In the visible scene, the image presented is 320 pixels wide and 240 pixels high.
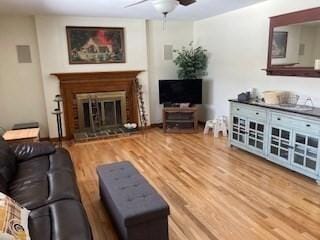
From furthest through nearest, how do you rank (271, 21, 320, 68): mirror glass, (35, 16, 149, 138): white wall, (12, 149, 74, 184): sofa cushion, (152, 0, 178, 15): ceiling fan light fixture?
1. (35, 16, 149, 138): white wall
2. (271, 21, 320, 68): mirror glass
3. (152, 0, 178, 15): ceiling fan light fixture
4. (12, 149, 74, 184): sofa cushion

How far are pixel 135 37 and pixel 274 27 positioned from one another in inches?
108

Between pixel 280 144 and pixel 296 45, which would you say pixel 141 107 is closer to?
pixel 280 144

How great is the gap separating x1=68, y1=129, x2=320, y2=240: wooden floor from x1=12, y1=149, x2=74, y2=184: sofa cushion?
50cm

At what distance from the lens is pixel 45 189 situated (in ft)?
7.15

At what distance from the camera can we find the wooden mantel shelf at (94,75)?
16.8 feet

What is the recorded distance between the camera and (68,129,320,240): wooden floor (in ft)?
7.73

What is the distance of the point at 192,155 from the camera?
427 centimetres

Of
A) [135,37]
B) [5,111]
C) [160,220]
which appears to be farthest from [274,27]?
[5,111]

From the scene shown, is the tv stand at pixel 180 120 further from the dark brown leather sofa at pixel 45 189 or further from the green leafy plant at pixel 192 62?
the dark brown leather sofa at pixel 45 189

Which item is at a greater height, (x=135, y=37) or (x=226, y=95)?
(x=135, y=37)

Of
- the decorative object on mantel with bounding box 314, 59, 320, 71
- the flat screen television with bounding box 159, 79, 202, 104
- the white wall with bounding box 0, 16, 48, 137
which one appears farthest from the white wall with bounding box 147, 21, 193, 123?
the decorative object on mantel with bounding box 314, 59, 320, 71

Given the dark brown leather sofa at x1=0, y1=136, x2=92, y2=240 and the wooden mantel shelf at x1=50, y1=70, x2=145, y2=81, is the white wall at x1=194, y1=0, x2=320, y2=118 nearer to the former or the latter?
the wooden mantel shelf at x1=50, y1=70, x2=145, y2=81

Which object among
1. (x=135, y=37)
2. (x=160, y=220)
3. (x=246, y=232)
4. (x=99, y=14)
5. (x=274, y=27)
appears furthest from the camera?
(x=135, y=37)

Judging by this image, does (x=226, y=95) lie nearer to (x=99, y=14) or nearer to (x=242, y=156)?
(x=242, y=156)
